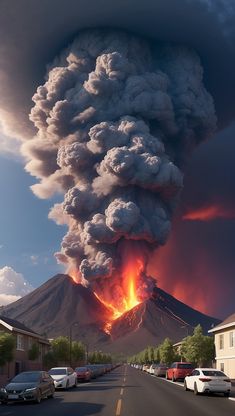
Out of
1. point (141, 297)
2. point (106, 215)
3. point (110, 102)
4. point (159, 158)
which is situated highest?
point (110, 102)

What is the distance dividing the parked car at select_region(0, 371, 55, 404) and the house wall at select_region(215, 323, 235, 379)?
2861cm

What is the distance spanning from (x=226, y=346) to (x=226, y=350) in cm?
37

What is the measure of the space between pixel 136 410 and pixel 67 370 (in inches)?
665

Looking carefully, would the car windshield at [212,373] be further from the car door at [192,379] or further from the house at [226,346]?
the house at [226,346]

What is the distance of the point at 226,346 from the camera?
5300cm

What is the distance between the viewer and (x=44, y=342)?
7331 cm

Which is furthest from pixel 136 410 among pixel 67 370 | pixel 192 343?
pixel 192 343

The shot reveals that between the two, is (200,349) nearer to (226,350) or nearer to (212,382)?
(226,350)

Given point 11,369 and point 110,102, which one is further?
point 110,102

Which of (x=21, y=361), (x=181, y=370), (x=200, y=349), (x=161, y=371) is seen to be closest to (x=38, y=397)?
(x=181, y=370)

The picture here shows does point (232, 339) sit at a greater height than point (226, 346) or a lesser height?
greater

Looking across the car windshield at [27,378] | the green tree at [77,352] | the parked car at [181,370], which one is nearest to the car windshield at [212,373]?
the car windshield at [27,378]

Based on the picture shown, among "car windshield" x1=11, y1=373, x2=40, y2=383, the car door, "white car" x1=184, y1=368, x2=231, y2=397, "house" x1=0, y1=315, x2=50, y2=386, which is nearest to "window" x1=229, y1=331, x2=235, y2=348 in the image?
"house" x1=0, y1=315, x2=50, y2=386

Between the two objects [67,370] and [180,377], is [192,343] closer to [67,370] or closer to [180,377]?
[180,377]
